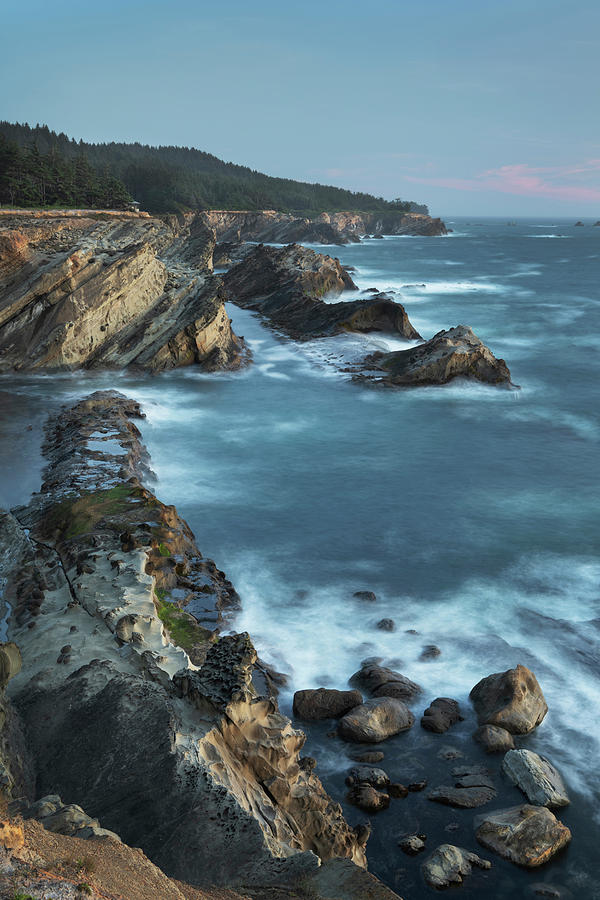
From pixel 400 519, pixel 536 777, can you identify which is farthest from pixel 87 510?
pixel 536 777

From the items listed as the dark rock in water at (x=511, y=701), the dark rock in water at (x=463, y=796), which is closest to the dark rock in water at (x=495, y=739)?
the dark rock in water at (x=511, y=701)

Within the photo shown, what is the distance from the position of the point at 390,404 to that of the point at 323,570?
837 inches

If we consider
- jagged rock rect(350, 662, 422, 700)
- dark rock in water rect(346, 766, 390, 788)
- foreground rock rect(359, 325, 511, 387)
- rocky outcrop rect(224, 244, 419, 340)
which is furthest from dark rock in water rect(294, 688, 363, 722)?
rocky outcrop rect(224, 244, 419, 340)

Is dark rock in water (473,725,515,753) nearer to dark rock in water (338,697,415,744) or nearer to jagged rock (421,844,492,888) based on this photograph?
dark rock in water (338,697,415,744)

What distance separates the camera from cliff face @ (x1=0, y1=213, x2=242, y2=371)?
1726 inches

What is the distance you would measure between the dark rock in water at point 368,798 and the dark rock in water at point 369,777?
0.21 m

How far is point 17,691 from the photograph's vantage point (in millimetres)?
13445

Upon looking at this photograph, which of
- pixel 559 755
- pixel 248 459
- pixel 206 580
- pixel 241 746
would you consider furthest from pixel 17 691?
pixel 248 459

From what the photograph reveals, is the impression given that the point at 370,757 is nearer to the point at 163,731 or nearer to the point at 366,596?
the point at 163,731

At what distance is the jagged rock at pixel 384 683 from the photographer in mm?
16922

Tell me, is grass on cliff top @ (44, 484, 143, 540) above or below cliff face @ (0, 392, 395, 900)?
above

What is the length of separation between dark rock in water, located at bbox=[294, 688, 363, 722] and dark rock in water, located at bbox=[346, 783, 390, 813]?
2.28m

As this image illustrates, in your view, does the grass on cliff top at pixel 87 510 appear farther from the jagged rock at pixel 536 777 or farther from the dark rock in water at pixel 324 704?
the jagged rock at pixel 536 777

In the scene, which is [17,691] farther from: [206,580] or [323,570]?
[323,570]
